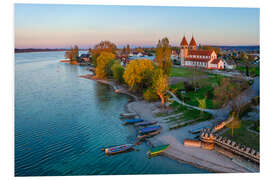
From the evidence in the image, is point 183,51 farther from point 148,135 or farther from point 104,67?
point 148,135

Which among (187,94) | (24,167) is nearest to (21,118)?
(24,167)

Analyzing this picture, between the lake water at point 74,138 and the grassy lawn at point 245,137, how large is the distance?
133 inches

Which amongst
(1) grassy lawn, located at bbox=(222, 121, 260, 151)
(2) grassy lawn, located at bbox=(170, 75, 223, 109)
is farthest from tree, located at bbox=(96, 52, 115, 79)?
(1) grassy lawn, located at bbox=(222, 121, 260, 151)

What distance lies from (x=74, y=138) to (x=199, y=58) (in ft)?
111

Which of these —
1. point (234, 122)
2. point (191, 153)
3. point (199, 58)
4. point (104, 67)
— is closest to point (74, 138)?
point (191, 153)

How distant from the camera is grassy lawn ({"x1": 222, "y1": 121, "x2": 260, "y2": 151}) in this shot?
36.5 ft

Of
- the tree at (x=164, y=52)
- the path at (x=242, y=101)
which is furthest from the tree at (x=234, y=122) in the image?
the tree at (x=164, y=52)

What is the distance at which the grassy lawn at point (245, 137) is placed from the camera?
11139mm

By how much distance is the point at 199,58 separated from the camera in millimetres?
40625

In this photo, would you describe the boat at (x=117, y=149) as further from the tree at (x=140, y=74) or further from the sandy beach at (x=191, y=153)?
the tree at (x=140, y=74)

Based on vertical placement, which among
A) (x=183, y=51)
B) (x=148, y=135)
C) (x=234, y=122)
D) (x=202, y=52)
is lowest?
(x=148, y=135)

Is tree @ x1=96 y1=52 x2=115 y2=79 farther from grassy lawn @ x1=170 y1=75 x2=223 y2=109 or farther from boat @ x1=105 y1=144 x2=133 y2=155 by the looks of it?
boat @ x1=105 y1=144 x2=133 y2=155

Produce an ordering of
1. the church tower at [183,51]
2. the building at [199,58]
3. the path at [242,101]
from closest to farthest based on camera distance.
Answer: the path at [242,101], the building at [199,58], the church tower at [183,51]
